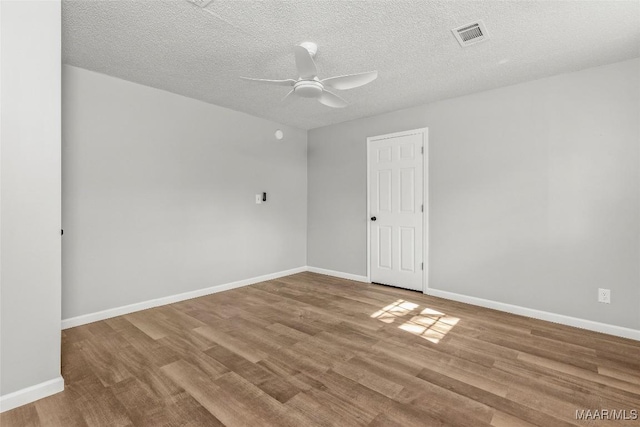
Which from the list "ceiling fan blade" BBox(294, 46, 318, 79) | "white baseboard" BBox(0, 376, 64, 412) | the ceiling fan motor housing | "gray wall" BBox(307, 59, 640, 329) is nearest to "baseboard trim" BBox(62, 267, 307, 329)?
"white baseboard" BBox(0, 376, 64, 412)

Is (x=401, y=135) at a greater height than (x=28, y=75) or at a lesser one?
greater

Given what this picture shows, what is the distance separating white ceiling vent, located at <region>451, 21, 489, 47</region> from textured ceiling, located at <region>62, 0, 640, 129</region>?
0.05 m

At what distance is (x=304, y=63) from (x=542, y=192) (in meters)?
2.86

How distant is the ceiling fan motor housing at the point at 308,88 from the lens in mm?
2533

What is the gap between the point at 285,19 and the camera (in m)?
2.22

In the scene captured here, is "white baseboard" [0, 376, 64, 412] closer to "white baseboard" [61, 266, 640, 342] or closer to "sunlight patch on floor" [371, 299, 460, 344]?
"white baseboard" [61, 266, 640, 342]

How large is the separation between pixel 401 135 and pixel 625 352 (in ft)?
10.6

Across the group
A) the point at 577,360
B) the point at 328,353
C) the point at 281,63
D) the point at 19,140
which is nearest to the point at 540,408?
the point at 577,360

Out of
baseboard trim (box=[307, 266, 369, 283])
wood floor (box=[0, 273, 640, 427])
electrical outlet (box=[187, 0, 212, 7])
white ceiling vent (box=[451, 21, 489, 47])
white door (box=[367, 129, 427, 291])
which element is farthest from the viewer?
baseboard trim (box=[307, 266, 369, 283])

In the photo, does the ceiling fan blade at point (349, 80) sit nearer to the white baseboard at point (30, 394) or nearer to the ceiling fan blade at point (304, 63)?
the ceiling fan blade at point (304, 63)

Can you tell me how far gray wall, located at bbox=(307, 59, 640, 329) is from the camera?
2830mm

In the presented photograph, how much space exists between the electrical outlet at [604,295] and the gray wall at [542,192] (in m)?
0.05

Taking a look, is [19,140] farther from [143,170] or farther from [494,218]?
[494,218]

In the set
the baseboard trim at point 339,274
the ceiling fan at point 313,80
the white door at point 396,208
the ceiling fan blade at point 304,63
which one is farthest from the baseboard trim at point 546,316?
the ceiling fan blade at point 304,63
